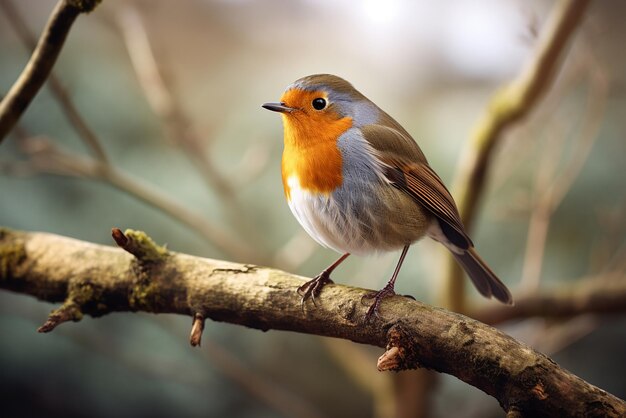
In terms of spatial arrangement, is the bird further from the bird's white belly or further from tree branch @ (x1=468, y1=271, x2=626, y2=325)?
tree branch @ (x1=468, y1=271, x2=626, y2=325)

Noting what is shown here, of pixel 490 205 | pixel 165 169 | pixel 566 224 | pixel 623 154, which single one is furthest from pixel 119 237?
pixel 623 154

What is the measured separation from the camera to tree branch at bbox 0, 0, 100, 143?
1.47 metres

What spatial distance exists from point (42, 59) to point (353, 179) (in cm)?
92

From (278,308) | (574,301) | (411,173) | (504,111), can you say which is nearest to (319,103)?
(411,173)

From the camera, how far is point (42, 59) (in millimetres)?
1607

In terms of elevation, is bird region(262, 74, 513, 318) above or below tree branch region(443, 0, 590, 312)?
below

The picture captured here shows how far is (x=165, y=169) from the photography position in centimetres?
366

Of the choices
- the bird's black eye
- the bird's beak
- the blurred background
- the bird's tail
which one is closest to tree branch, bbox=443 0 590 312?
the blurred background

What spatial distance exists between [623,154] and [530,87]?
202 centimetres

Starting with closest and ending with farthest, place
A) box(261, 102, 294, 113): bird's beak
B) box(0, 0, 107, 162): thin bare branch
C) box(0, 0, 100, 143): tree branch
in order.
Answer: box(261, 102, 294, 113): bird's beak → box(0, 0, 100, 143): tree branch → box(0, 0, 107, 162): thin bare branch

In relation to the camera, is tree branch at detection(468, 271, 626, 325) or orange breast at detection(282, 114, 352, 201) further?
tree branch at detection(468, 271, 626, 325)

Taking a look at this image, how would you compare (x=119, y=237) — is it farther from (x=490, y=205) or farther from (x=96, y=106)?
(x=490, y=205)

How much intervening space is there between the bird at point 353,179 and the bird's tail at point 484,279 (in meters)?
0.21

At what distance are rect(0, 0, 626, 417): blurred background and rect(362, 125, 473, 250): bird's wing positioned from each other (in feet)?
4.34
